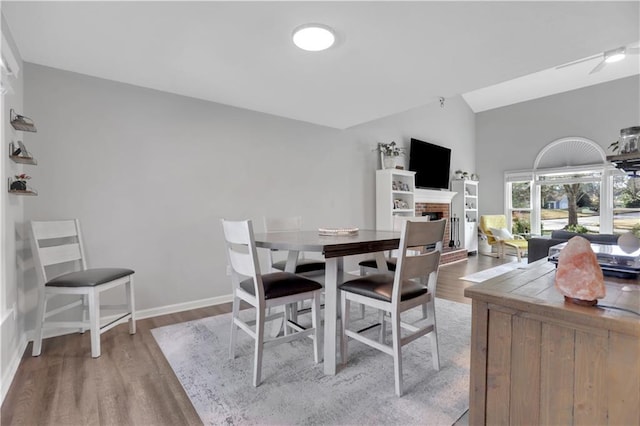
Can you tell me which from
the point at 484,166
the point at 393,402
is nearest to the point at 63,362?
the point at 393,402

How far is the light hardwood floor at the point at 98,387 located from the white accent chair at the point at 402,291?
987mm

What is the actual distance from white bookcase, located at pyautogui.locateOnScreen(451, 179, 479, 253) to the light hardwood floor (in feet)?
19.7


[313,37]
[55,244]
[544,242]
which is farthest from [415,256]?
[544,242]

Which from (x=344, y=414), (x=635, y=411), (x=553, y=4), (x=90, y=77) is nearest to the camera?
(x=635, y=411)

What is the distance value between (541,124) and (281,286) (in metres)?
7.02

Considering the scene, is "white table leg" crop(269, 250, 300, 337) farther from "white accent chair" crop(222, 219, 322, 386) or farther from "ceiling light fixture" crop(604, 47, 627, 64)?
"ceiling light fixture" crop(604, 47, 627, 64)

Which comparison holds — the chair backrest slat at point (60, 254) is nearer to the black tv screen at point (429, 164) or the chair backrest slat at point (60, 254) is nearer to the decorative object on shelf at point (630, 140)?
the decorative object on shelf at point (630, 140)

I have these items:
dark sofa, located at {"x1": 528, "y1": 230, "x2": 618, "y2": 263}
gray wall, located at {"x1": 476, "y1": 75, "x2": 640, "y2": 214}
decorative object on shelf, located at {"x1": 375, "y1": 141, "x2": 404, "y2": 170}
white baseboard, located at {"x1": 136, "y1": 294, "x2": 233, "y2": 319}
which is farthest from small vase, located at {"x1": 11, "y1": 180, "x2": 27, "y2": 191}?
gray wall, located at {"x1": 476, "y1": 75, "x2": 640, "y2": 214}

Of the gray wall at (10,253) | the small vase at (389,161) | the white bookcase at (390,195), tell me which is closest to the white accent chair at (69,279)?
the gray wall at (10,253)

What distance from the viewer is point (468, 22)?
1841mm

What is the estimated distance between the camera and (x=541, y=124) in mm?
6344

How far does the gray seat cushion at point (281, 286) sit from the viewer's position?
1.74 meters

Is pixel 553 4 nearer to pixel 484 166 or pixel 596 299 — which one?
pixel 596 299

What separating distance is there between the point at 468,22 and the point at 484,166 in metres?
6.17
